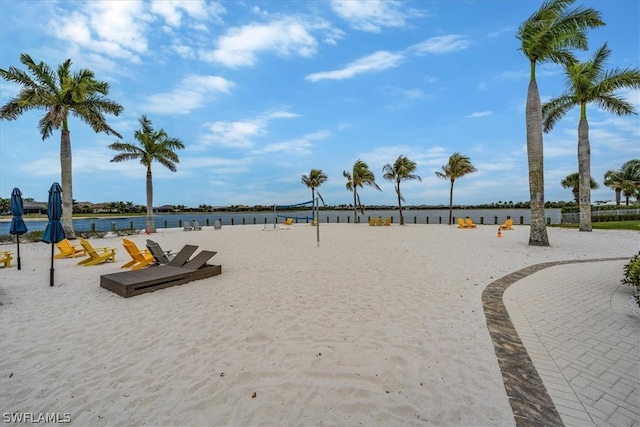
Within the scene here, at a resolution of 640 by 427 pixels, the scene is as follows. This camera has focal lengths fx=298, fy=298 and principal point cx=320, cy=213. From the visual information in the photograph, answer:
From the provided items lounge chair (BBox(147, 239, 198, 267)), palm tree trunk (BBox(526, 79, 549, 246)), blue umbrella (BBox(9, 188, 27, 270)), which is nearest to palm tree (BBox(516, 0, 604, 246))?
palm tree trunk (BBox(526, 79, 549, 246))

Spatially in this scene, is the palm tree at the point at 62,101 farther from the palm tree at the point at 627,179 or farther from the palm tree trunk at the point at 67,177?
the palm tree at the point at 627,179

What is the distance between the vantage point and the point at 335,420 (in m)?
2.63

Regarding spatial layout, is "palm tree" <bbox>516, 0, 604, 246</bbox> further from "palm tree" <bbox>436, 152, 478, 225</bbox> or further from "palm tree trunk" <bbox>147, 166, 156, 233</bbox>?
"palm tree trunk" <bbox>147, 166, 156, 233</bbox>

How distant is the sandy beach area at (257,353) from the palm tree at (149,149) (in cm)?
1836

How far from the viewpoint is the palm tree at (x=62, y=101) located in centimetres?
1603

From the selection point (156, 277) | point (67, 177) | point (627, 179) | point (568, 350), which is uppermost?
point (627, 179)

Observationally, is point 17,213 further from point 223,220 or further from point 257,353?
point 223,220

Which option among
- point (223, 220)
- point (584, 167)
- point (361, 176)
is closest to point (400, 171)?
point (361, 176)

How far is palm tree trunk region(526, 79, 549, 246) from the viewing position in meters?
12.8

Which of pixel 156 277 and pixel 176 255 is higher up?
pixel 176 255

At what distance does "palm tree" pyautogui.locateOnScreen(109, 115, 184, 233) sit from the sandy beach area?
1836 cm

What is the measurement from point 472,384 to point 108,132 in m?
22.9

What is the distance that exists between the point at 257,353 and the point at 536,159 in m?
14.3

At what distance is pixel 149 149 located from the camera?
2388cm
